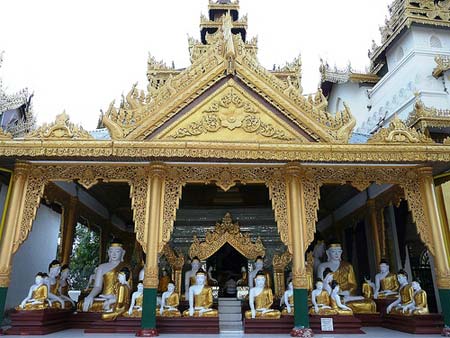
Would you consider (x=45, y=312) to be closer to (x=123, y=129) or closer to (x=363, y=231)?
(x=123, y=129)

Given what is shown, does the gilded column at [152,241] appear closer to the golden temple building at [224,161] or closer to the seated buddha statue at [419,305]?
the golden temple building at [224,161]

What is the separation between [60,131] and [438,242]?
23.8ft

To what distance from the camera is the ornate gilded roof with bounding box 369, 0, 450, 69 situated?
47.5 feet

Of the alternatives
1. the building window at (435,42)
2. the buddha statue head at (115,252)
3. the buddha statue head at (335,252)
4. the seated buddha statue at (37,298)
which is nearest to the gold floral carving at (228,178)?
→ the buddha statue head at (115,252)

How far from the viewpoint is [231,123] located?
6.91 m

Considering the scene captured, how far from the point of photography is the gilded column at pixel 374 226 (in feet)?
29.9

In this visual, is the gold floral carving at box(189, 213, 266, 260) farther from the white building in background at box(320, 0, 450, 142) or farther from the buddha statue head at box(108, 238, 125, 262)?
the white building in background at box(320, 0, 450, 142)

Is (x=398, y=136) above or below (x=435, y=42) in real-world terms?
below

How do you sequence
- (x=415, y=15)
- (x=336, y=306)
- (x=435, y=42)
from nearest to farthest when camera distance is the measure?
(x=336, y=306), (x=435, y=42), (x=415, y=15)

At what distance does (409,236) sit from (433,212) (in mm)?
4648

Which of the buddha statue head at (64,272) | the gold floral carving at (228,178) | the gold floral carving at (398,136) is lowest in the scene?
the buddha statue head at (64,272)

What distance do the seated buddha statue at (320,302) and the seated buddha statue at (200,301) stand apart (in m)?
1.87

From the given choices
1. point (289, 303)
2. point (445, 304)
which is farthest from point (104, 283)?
point (445, 304)

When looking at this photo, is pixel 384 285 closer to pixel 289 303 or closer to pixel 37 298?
pixel 289 303
